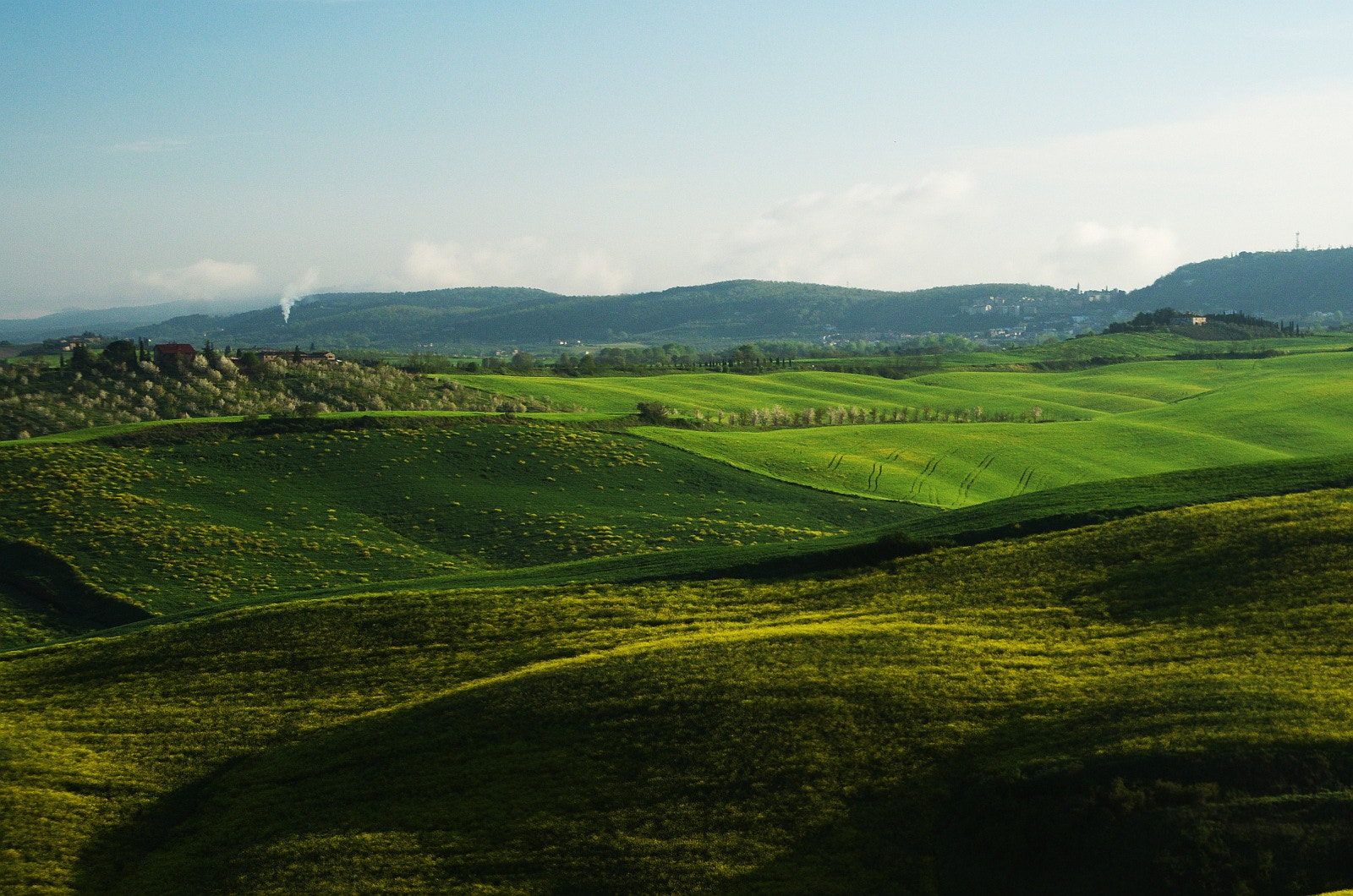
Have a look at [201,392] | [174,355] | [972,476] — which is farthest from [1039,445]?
[174,355]

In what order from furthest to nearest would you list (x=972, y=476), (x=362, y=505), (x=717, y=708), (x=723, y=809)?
(x=972, y=476) → (x=362, y=505) → (x=717, y=708) → (x=723, y=809)

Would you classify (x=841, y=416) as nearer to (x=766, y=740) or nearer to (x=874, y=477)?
(x=874, y=477)

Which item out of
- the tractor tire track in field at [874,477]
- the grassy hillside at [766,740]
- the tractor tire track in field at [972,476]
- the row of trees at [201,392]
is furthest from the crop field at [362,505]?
the grassy hillside at [766,740]

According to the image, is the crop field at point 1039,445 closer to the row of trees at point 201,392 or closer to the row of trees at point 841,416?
the row of trees at point 841,416

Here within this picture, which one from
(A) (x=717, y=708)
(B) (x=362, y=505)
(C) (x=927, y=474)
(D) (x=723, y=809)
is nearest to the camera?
(D) (x=723, y=809)

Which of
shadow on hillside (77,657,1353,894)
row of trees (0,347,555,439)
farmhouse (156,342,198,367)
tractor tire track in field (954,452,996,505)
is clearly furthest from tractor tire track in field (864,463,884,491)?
farmhouse (156,342,198,367)

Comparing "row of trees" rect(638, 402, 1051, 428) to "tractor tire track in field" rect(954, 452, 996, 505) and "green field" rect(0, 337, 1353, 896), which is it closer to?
"tractor tire track in field" rect(954, 452, 996, 505)

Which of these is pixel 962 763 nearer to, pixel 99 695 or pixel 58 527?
pixel 99 695
